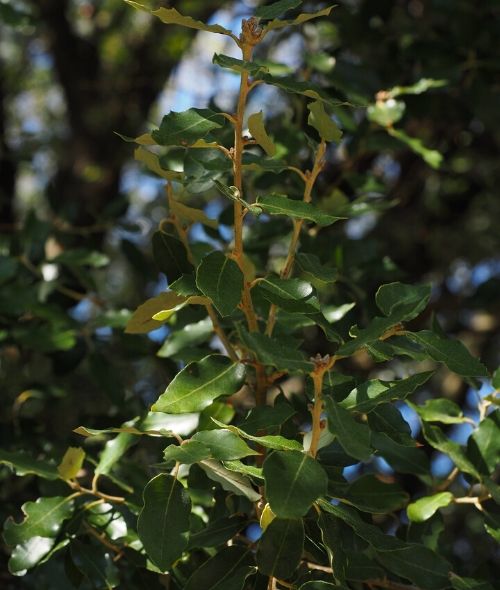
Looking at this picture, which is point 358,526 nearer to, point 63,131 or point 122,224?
point 122,224

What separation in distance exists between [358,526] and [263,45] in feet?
6.75

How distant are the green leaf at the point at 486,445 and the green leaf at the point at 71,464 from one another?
48 cm

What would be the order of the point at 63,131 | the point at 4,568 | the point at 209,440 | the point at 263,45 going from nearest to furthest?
the point at 209,440 < the point at 4,568 < the point at 263,45 < the point at 63,131

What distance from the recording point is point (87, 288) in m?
1.70

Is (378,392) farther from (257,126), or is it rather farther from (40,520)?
(40,520)

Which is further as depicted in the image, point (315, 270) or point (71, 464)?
point (71, 464)

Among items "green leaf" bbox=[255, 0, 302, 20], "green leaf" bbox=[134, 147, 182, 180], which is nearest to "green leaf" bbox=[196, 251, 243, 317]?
"green leaf" bbox=[134, 147, 182, 180]

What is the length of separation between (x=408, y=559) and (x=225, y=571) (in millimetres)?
200

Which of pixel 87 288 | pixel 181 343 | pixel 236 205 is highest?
pixel 236 205

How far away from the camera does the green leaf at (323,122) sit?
3.42ft

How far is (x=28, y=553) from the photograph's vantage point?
3.68 feet

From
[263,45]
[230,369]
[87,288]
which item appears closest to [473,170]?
[263,45]

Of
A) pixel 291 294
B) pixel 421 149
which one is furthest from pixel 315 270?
pixel 421 149

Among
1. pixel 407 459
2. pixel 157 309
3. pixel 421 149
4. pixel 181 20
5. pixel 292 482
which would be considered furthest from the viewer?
pixel 421 149
